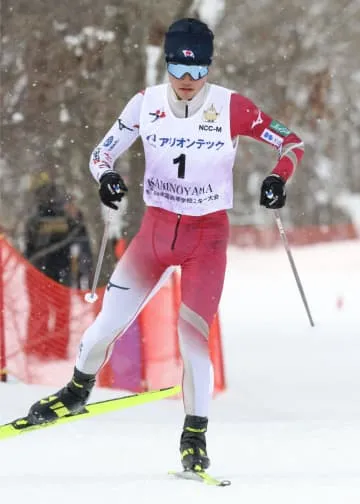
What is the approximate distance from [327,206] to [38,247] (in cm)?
3630

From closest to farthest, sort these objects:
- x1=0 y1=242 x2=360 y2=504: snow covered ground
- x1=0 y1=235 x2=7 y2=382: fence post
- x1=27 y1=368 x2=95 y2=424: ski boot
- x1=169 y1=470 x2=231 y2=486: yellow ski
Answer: x1=0 y1=242 x2=360 y2=504: snow covered ground < x1=169 y1=470 x2=231 y2=486: yellow ski < x1=27 y1=368 x2=95 y2=424: ski boot < x1=0 y1=235 x2=7 y2=382: fence post

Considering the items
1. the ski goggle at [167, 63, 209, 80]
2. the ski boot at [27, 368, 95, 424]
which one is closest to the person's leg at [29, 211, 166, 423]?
the ski boot at [27, 368, 95, 424]

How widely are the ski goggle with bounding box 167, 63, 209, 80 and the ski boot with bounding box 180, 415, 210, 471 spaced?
66.9 inches

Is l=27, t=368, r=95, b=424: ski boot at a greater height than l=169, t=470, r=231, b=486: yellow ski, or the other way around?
l=27, t=368, r=95, b=424: ski boot

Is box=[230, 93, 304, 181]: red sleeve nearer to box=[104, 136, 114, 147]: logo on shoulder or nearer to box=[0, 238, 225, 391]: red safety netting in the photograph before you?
box=[104, 136, 114, 147]: logo on shoulder

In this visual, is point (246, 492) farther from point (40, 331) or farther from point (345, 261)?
point (345, 261)

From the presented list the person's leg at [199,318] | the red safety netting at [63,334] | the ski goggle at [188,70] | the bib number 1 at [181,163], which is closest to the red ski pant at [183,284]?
the person's leg at [199,318]

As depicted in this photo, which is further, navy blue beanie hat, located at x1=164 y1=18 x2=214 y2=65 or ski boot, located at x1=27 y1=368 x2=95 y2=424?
ski boot, located at x1=27 y1=368 x2=95 y2=424

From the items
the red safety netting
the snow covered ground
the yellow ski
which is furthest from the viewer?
the red safety netting

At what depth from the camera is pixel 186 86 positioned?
18.8ft

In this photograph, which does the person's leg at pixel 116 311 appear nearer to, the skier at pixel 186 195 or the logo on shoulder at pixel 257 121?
the skier at pixel 186 195

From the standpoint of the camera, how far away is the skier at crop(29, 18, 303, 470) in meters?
5.77

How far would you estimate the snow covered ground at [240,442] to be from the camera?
550 centimetres

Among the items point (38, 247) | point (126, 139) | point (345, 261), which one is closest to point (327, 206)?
point (345, 261)
